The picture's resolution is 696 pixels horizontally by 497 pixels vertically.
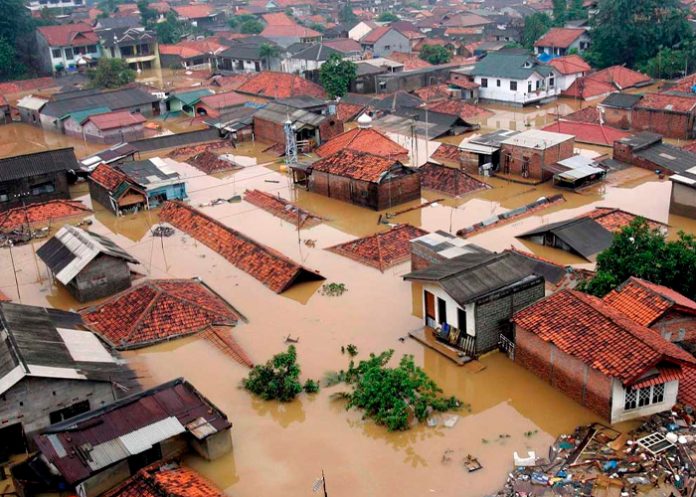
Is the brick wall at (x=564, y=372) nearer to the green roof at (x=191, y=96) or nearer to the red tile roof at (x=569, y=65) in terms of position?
the green roof at (x=191, y=96)

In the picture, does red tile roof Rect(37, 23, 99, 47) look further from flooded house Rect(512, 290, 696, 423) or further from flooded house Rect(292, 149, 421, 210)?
flooded house Rect(512, 290, 696, 423)

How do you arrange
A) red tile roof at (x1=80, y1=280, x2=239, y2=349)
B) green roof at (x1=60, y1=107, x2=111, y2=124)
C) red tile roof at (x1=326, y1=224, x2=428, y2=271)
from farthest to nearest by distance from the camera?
green roof at (x1=60, y1=107, x2=111, y2=124) → red tile roof at (x1=326, y1=224, x2=428, y2=271) → red tile roof at (x1=80, y1=280, x2=239, y2=349)

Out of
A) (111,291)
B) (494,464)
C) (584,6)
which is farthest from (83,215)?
(584,6)

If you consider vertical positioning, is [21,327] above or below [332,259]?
above

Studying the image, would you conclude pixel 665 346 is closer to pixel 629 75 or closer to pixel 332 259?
pixel 332 259

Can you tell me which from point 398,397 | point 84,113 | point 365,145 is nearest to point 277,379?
point 398,397

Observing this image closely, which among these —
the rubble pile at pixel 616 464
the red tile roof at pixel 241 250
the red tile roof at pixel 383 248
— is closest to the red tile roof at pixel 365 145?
the red tile roof at pixel 241 250

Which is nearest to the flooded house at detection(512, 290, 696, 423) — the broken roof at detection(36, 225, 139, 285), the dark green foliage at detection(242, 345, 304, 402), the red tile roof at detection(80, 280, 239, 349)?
the dark green foliage at detection(242, 345, 304, 402)
